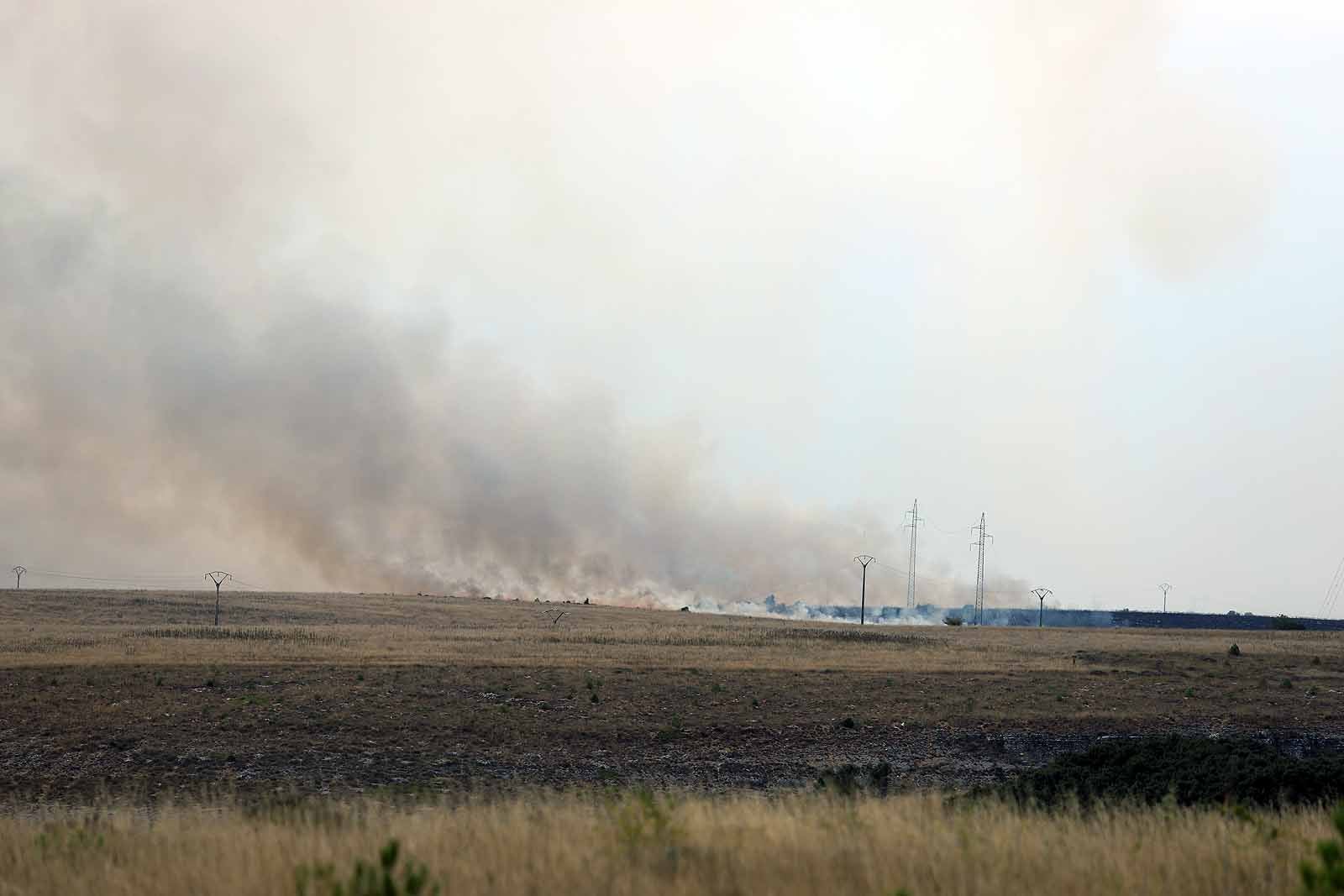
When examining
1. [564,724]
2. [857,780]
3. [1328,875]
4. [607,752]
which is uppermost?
[1328,875]

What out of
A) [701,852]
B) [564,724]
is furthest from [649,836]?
[564,724]

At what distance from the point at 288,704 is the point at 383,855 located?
1159 inches

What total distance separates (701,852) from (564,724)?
23.6 m

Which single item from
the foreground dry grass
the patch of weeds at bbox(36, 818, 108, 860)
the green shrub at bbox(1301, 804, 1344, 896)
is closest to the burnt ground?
the patch of weeds at bbox(36, 818, 108, 860)

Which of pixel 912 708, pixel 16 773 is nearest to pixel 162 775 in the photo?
pixel 16 773

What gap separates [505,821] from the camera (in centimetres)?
1515

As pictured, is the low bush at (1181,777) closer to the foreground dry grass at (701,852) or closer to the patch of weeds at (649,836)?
the foreground dry grass at (701,852)

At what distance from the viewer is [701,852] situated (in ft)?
40.4

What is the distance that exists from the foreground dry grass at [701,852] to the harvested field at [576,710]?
11518mm

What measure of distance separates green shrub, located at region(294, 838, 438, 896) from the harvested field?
14906 mm

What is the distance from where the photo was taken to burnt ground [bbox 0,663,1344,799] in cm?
2808

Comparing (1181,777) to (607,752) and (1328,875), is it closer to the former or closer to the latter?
(1328,875)

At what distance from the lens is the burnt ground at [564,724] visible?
28078mm

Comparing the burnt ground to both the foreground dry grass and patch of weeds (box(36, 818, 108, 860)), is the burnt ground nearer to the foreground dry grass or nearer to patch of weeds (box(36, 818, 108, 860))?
patch of weeds (box(36, 818, 108, 860))
